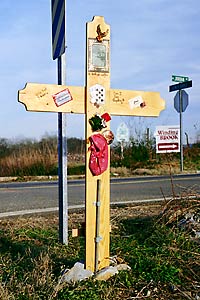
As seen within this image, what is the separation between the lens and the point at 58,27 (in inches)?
210

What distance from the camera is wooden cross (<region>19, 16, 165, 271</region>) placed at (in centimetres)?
429

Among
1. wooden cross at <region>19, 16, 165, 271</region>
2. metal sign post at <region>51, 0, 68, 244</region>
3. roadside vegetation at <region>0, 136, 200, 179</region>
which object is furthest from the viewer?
roadside vegetation at <region>0, 136, 200, 179</region>

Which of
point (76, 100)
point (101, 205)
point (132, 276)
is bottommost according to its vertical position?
point (132, 276)

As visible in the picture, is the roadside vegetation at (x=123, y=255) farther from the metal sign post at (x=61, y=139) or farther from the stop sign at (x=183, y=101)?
the stop sign at (x=183, y=101)

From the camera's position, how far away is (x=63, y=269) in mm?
4332

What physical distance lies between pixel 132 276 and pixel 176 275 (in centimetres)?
35

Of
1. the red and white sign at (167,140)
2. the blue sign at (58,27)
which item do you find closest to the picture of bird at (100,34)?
the blue sign at (58,27)

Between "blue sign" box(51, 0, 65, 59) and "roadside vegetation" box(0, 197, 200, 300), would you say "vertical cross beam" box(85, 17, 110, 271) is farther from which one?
"blue sign" box(51, 0, 65, 59)

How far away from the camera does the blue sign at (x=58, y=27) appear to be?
204 inches

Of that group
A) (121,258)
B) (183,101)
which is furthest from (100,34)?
(183,101)

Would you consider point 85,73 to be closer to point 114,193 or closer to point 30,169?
point 114,193

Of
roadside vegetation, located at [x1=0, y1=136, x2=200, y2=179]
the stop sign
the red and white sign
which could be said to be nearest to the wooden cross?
the red and white sign

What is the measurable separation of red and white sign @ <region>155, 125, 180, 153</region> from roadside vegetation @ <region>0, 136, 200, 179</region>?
9871mm

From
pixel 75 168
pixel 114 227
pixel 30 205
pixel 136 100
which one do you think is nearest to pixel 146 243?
pixel 114 227
